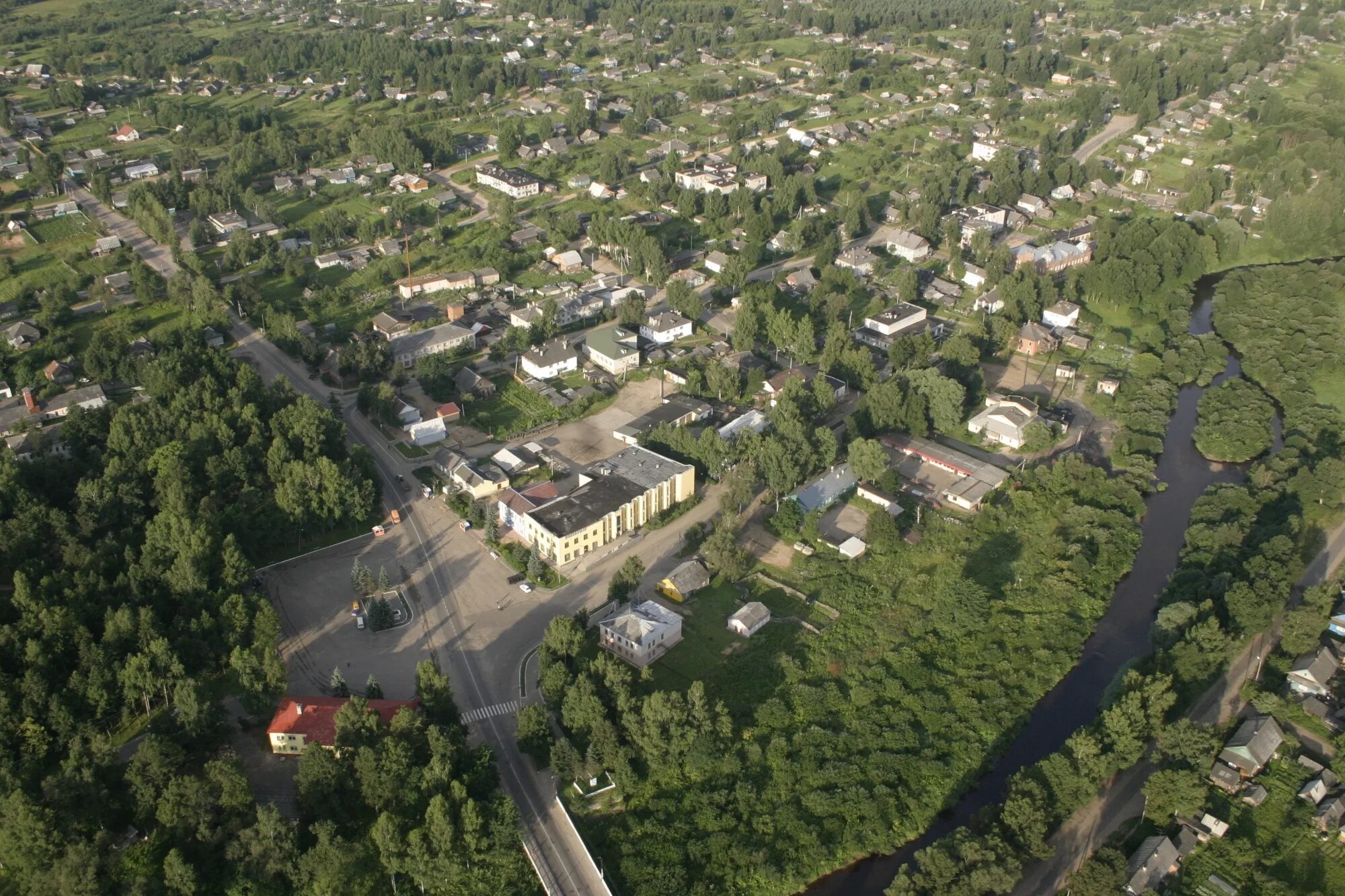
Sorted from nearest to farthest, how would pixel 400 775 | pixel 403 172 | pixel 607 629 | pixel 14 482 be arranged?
1. pixel 400 775
2. pixel 607 629
3. pixel 14 482
4. pixel 403 172

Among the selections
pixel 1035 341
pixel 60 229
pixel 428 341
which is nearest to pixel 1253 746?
pixel 1035 341

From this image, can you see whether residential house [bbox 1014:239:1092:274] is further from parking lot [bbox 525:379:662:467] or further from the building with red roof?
the building with red roof

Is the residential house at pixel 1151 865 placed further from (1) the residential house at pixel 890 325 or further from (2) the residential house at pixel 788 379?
(1) the residential house at pixel 890 325

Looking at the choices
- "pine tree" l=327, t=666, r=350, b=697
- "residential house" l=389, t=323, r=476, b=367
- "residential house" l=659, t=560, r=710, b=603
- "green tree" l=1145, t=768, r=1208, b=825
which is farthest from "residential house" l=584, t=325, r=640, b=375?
"green tree" l=1145, t=768, r=1208, b=825

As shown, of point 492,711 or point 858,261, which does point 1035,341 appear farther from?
point 492,711

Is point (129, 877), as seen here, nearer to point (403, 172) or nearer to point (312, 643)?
point (312, 643)

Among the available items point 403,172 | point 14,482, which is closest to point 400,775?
point 14,482
